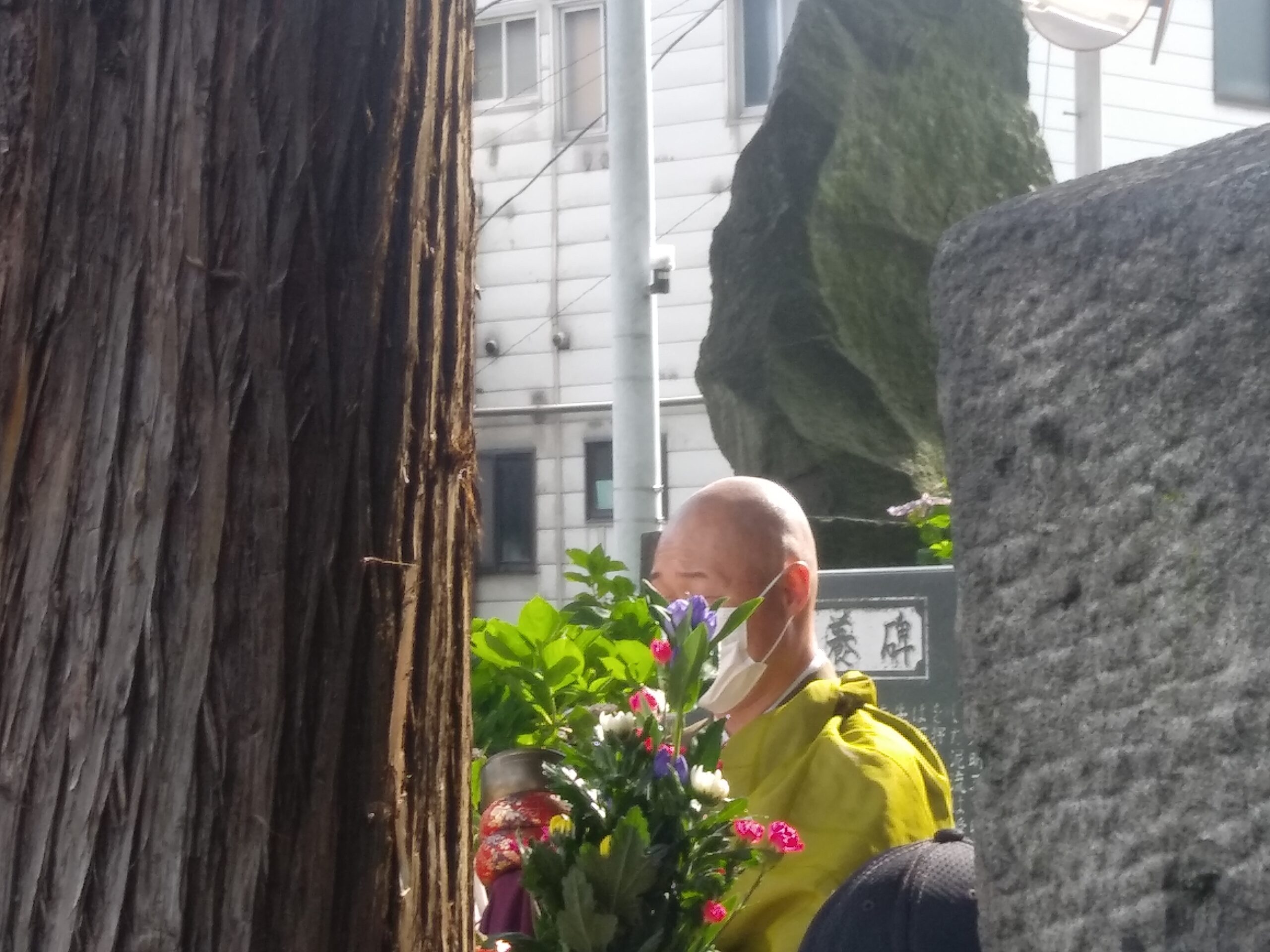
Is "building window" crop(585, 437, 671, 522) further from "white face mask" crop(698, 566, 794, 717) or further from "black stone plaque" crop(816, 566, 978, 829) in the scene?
"white face mask" crop(698, 566, 794, 717)

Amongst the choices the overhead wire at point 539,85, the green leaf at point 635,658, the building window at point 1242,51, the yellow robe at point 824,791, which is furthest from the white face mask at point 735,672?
the overhead wire at point 539,85

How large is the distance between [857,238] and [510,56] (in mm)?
8015

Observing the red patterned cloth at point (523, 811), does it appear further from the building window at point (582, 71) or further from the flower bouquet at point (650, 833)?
the building window at point (582, 71)

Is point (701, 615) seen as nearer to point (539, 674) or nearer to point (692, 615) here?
point (692, 615)

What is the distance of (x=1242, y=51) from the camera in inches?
528

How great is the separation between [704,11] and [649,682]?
11057 mm

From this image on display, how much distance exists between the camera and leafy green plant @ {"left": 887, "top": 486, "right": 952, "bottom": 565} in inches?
227

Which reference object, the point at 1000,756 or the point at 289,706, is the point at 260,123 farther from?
the point at 1000,756

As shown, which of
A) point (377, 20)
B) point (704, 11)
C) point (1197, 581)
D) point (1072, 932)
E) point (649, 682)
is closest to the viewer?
point (1197, 581)

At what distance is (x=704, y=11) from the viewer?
13.8 metres

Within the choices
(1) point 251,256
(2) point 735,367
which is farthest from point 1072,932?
(2) point 735,367

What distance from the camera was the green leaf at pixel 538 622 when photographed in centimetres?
391

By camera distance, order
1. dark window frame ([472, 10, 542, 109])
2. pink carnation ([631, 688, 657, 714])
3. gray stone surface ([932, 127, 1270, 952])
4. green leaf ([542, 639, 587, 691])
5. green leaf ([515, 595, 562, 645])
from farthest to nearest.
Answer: dark window frame ([472, 10, 542, 109])
green leaf ([515, 595, 562, 645])
green leaf ([542, 639, 587, 691])
pink carnation ([631, 688, 657, 714])
gray stone surface ([932, 127, 1270, 952])

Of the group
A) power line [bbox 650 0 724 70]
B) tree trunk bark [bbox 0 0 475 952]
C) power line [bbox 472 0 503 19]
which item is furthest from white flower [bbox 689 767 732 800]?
power line [bbox 650 0 724 70]
